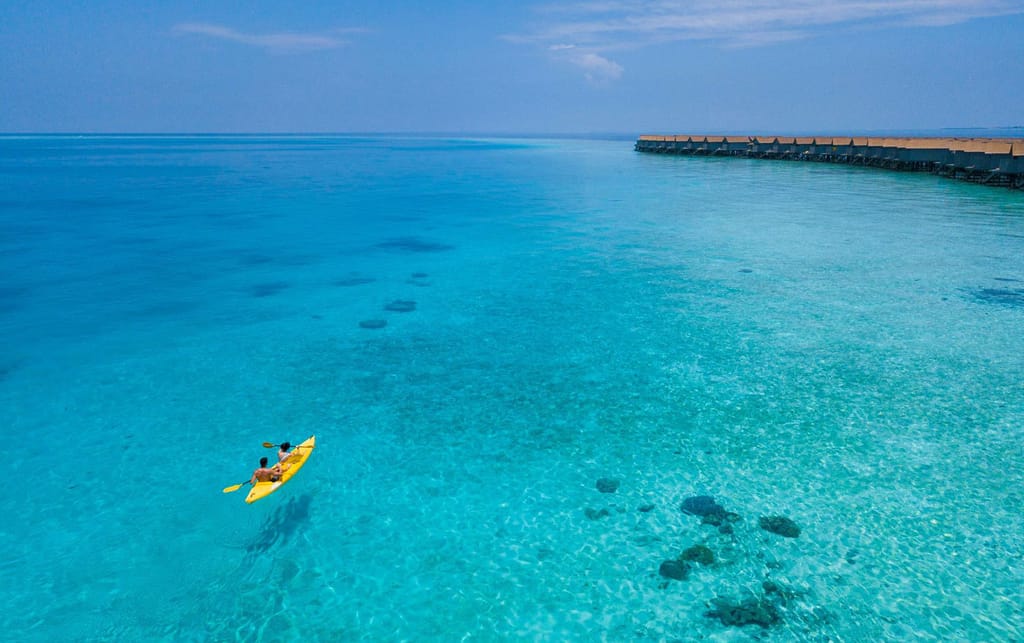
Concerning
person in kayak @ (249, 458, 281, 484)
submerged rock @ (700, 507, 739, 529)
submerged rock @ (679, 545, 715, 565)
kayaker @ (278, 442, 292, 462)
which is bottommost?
submerged rock @ (679, 545, 715, 565)

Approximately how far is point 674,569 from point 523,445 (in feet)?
14.5

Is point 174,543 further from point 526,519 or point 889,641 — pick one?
point 889,641

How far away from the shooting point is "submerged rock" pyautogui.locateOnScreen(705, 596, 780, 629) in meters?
8.17

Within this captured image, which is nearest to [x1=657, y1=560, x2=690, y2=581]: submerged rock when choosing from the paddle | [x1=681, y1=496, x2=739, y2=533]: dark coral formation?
[x1=681, y1=496, x2=739, y2=533]: dark coral formation

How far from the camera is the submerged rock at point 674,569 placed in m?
9.05

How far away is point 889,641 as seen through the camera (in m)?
7.78

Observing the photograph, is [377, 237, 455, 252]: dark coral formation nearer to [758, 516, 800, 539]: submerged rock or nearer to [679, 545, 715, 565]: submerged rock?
[758, 516, 800, 539]: submerged rock

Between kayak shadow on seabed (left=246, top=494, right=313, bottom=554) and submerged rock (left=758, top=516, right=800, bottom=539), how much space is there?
8.23 metres

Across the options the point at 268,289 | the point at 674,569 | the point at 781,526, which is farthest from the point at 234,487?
the point at 268,289

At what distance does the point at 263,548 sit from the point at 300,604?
156cm

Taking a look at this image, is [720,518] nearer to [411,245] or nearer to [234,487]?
[234,487]

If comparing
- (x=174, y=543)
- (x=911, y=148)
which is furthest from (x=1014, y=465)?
(x=911, y=148)

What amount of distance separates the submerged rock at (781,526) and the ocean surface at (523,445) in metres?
0.07

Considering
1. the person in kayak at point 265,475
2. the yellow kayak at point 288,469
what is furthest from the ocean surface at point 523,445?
the person in kayak at point 265,475
